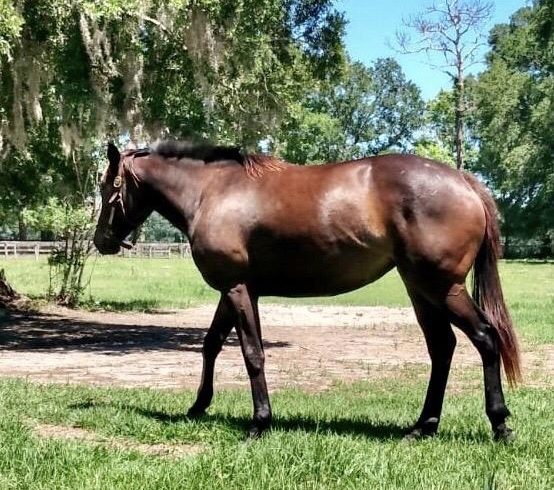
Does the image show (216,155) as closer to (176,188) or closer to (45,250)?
(176,188)

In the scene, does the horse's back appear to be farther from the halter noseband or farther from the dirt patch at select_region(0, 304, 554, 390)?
the dirt patch at select_region(0, 304, 554, 390)

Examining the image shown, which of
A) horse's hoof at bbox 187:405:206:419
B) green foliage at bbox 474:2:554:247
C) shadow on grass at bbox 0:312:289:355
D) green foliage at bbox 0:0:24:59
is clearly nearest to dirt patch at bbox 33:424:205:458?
horse's hoof at bbox 187:405:206:419

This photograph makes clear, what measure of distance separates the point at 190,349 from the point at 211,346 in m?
6.88

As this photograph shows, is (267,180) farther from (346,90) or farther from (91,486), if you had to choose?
(346,90)

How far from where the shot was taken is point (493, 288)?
17.9ft

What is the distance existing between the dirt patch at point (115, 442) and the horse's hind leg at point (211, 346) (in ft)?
2.94

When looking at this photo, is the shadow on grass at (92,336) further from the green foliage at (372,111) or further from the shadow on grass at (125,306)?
the green foliage at (372,111)

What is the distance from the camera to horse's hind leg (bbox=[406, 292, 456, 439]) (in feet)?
18.6

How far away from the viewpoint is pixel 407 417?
6.51m

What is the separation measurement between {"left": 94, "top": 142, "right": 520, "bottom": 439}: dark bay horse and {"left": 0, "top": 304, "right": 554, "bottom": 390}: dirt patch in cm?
370

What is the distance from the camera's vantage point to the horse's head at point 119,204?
20.2 feet

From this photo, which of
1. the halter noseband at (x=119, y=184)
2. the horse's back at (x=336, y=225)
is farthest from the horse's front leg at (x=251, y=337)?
the halter noseband at (x=119, y=184)

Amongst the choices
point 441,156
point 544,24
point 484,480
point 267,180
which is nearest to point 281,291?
point 267,180

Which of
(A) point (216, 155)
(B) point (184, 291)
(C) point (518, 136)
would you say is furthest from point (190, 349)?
(C) point (518, 136)
